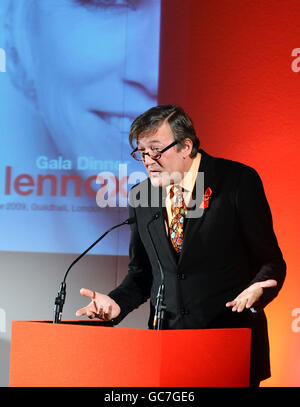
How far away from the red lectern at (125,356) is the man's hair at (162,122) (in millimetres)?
869

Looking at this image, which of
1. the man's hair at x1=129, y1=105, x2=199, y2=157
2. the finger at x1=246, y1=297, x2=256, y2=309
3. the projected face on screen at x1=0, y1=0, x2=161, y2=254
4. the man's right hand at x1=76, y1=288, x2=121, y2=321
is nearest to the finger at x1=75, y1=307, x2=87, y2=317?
the man's right hand at x1=76, y1=288, x2=121, y2=321

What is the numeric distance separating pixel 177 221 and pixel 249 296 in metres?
0.50

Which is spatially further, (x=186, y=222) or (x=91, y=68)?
(x=91, y=68)

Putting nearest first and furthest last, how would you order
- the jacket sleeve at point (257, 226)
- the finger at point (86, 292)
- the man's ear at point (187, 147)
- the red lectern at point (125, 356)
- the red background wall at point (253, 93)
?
the red lectern at point (125, 356) < the finger at point (86, 292) < the jacket sleeve at point (257, 226) < the man's ear at point (187, 147) < the red background wall at point (253, 93)

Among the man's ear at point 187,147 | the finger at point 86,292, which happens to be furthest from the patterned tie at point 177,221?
the finger at point 86,292

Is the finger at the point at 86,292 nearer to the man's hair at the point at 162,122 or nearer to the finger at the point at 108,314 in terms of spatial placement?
the finger at the point at 108,314

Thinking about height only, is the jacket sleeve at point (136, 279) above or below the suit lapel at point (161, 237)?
below

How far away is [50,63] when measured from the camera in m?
3.58

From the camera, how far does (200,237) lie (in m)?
2.27

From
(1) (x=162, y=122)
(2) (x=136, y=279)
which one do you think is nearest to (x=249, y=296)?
(2) (x=136, y=279)

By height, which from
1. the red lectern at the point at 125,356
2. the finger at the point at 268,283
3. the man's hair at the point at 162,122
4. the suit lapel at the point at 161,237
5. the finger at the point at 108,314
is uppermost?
the man's hair at the point at 162,122

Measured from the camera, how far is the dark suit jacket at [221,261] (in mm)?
2236

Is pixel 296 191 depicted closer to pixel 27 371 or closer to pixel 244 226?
pixel 244 226

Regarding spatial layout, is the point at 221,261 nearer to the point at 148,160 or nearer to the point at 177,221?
the point at 177,221
